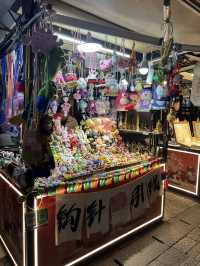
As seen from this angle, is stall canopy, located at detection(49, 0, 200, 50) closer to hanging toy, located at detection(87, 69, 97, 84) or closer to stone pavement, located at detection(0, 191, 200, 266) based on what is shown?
hanging toy, located at detection(87, 69, 97, 84)

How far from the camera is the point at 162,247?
8.59 ft


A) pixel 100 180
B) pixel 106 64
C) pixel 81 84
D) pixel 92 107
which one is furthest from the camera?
pixel 92 107

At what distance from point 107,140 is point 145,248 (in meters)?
1.50

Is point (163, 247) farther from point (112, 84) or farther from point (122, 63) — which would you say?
point (122, 63)

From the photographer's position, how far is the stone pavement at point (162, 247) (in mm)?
2357

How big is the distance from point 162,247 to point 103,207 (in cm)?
96

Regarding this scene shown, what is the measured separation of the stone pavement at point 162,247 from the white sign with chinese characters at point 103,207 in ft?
0.97

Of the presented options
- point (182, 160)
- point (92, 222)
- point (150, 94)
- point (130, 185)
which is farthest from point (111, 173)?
point (182, 160)

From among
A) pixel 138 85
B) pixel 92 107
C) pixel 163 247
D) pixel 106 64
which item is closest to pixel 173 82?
pixel 138 85

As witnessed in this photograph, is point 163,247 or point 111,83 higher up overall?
point 111,83

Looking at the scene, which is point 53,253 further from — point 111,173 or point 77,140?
point 77,140

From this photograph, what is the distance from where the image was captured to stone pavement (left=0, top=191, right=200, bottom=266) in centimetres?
236

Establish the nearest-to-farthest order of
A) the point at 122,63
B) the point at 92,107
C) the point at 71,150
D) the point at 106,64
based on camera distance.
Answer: the point at 71,150, the point at 106,64, the point at 122,63, the point at 92,107

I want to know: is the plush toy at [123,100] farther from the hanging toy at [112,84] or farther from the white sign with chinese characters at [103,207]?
the white sign with chinese characters at [103,207]
